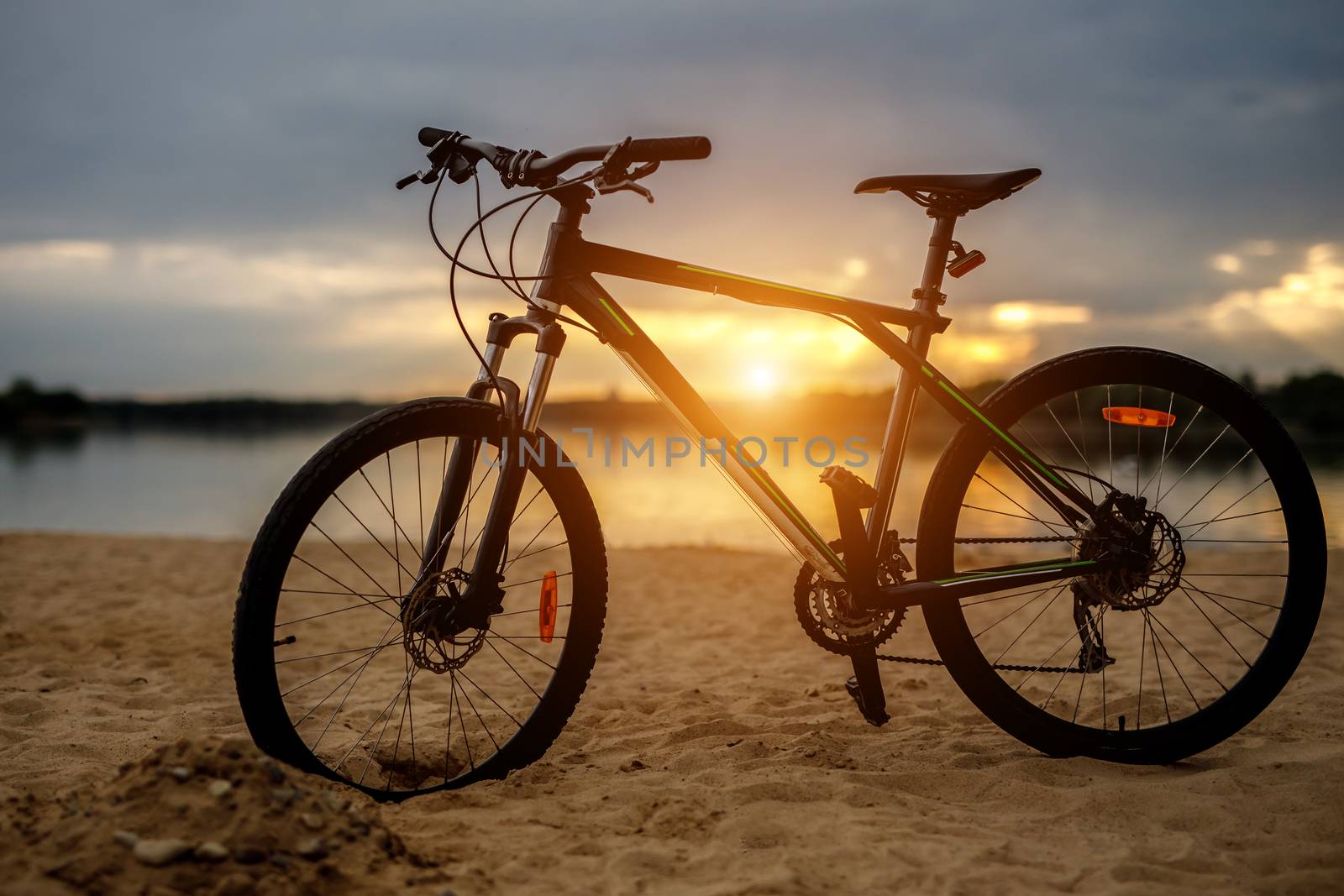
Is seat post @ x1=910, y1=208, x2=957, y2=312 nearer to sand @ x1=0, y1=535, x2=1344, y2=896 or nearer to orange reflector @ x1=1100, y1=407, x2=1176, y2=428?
orange reflector @ x1=1100, y1=407, x2=1176, y2=428

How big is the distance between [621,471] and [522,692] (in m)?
17.4

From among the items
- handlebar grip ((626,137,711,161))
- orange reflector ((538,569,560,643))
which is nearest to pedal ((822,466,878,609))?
orange reflector ((538,569,560,643))

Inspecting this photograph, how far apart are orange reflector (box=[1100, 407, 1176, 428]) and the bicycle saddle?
2.84 feet

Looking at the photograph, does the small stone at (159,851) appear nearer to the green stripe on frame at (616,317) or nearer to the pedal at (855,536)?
the green stripe on frame at (616,317)

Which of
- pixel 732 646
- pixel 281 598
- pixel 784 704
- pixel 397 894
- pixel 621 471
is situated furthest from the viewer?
pixel 621 471

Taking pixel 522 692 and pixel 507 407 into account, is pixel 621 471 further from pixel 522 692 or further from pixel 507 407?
pixel 507 407

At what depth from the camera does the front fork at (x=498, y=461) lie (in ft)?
7.99

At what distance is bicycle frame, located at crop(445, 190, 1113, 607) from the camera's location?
2.56m

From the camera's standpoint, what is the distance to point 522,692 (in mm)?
3814

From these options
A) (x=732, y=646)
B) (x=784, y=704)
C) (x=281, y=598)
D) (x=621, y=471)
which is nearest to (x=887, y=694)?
(x=784, y=704)

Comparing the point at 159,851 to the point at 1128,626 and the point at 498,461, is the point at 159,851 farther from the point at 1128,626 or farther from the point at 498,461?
the point at 1128,626

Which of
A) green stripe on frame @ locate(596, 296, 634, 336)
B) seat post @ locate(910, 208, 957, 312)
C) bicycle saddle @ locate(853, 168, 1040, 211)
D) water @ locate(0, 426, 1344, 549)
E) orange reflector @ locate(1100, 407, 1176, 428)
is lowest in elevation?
water @ locate(0, 426, 1344, 549)

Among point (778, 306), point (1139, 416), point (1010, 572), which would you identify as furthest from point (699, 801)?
point (1139, 416)

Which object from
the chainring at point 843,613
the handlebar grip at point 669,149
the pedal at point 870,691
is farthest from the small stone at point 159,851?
the pedal at point 870,691
